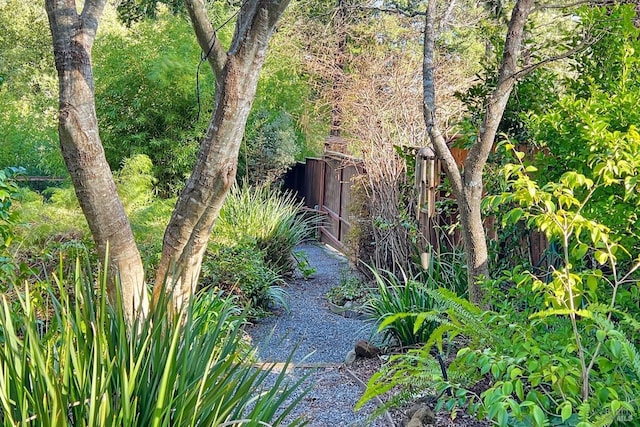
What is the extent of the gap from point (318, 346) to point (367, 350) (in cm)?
77

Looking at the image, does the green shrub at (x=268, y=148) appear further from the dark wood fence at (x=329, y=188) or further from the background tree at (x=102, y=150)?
the background tree at (x=102, y=150)

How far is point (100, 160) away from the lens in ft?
8.54

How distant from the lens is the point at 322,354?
464 centimetres

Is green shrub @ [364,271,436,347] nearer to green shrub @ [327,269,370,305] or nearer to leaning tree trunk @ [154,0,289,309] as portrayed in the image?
green shrub @ [327,269,370,305]

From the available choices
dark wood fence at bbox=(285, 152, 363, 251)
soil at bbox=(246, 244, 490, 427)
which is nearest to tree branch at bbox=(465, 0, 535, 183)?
soil at bbox=(246, 244, 490, 427)

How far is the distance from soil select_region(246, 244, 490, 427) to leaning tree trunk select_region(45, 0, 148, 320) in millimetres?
792

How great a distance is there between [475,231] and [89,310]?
229 cm

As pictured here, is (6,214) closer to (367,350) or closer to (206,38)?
(206,38)

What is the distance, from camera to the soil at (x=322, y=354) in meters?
3.26

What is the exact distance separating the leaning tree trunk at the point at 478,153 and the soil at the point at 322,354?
0.91 meters

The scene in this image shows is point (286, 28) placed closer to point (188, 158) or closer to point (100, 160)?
point (188, 158)

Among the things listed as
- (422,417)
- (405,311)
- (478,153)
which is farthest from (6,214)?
(405,311)

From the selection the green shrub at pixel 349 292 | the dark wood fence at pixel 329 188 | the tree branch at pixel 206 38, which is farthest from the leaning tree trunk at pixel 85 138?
the dark wood fence at pixel 329 188

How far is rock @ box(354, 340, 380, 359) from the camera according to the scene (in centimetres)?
422
